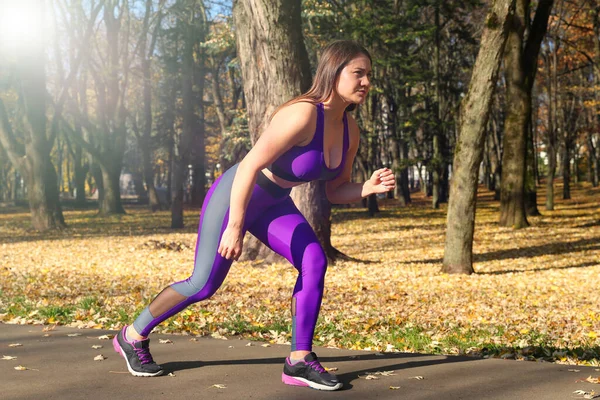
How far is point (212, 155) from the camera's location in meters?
58.1

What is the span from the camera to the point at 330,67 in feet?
13.1

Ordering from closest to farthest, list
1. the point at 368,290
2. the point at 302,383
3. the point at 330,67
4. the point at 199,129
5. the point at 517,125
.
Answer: the point at 330,67
the point at 302,383
the point at 368,290
the point at 517,125
the point at 199,129

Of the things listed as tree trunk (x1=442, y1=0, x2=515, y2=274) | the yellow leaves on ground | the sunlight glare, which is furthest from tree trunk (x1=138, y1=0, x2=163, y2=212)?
tree trunk (x1=442, y1=0, x2=515, y2=274)

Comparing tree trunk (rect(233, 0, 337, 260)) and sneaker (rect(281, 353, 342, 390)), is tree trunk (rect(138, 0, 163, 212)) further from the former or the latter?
sneaker (rect(281, 353, 342, 390))

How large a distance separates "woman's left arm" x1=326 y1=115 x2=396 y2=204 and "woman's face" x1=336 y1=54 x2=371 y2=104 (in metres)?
0.32

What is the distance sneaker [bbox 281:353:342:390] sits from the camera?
4.02 metres

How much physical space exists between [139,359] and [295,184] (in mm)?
1371

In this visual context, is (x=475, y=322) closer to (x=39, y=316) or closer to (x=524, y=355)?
(x=524, y=355)

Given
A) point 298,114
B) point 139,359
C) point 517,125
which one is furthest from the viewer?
point 517,125

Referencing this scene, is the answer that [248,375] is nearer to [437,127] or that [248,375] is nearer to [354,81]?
[354,81]

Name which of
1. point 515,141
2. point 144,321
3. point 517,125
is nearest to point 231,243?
point 144,321

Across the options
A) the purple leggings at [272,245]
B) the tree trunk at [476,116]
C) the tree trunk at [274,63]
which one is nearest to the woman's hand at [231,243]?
the purple leggings at [272,245]

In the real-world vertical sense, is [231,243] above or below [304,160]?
below

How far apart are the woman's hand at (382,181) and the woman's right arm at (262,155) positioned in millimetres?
514
